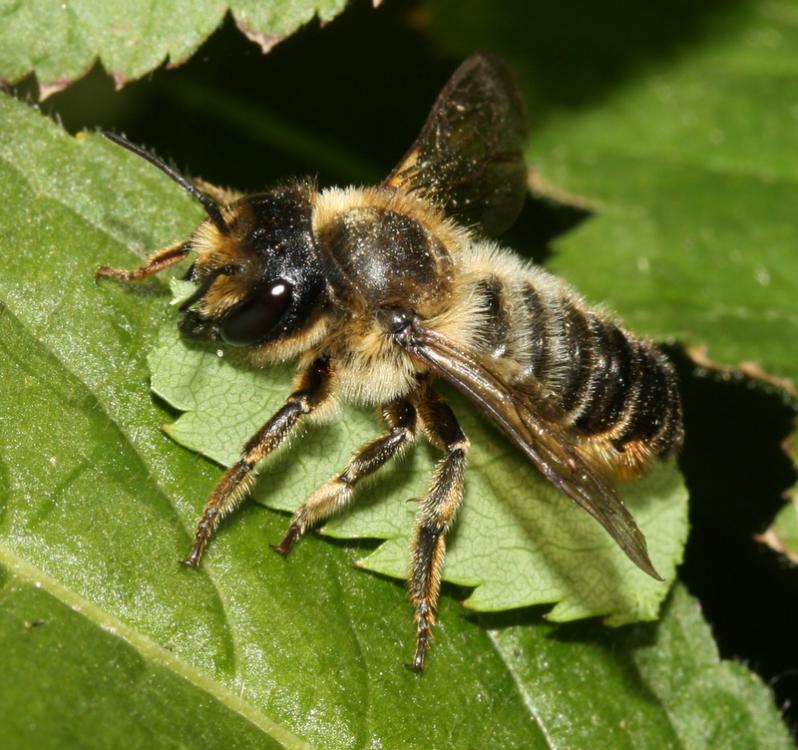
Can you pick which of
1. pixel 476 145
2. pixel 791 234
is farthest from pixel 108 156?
pixel 791 234

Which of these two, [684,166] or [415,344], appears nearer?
[415,344]

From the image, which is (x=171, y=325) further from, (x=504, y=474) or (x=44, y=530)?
(x=504, y=474)

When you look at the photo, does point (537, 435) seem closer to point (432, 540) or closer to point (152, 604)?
point (432, 540)

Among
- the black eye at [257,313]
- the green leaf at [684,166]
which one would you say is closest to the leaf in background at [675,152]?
the green leaf at [684,166]

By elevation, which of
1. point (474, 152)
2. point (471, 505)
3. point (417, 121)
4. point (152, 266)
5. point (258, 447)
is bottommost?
point (417, 121)

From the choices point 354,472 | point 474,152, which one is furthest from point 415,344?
point 474,152

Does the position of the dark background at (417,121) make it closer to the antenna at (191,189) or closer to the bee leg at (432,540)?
the antenna at (191,189)

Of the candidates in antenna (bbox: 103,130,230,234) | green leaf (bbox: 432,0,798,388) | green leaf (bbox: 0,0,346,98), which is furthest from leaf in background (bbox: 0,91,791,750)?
green leaf (bbox: 432,0,798,388)
